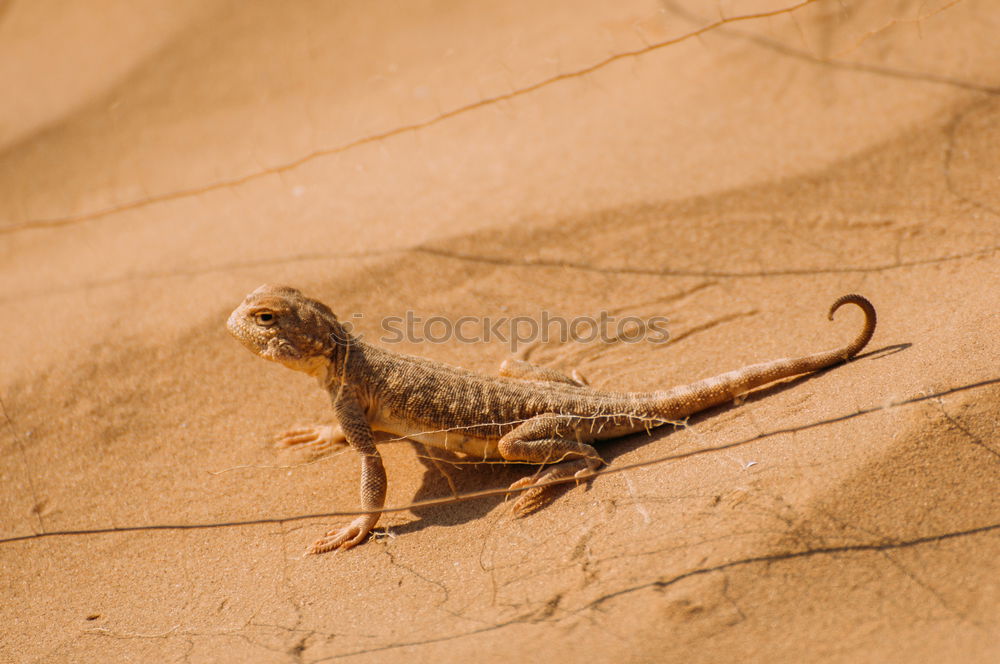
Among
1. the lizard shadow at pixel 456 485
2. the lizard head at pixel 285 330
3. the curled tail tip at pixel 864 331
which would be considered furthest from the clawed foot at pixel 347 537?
the curled tail tip at pixel 864 331

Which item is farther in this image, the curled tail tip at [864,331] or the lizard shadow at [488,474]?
the lizard shadow at [488,474]

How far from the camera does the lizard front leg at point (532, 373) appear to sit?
5.41 m

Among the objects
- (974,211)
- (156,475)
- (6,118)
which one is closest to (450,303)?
(156,475)

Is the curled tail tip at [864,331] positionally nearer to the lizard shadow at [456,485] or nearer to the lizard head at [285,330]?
the lizard shadow at [456,485]

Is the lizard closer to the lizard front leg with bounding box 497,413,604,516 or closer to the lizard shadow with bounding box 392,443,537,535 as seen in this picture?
the lizard front leg with bounding box 497,413,604,516

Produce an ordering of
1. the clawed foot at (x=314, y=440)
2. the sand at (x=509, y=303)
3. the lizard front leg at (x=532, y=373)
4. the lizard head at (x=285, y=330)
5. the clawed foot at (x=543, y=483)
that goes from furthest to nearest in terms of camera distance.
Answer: the clawed foot at (x=314, y=440) → the lizard front leg at (x=532, y=373) → the lizard head at (x=285, y=330) → the clawed foot at (x=543, y=483) → the sand at (x=509, y=303)

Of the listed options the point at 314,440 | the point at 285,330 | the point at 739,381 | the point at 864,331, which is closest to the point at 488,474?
the point at 314,440

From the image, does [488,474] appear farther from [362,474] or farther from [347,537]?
[347,537]

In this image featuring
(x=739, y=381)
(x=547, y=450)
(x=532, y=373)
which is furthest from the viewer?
(x=532, y=373)

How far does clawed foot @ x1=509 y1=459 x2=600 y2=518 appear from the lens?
15.6 feet

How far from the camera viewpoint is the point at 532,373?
5438mm

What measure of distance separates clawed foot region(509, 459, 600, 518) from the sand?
0.11 meters

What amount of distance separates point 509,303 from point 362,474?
90.1 inches

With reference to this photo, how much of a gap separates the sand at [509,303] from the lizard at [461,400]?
0.52 feet
